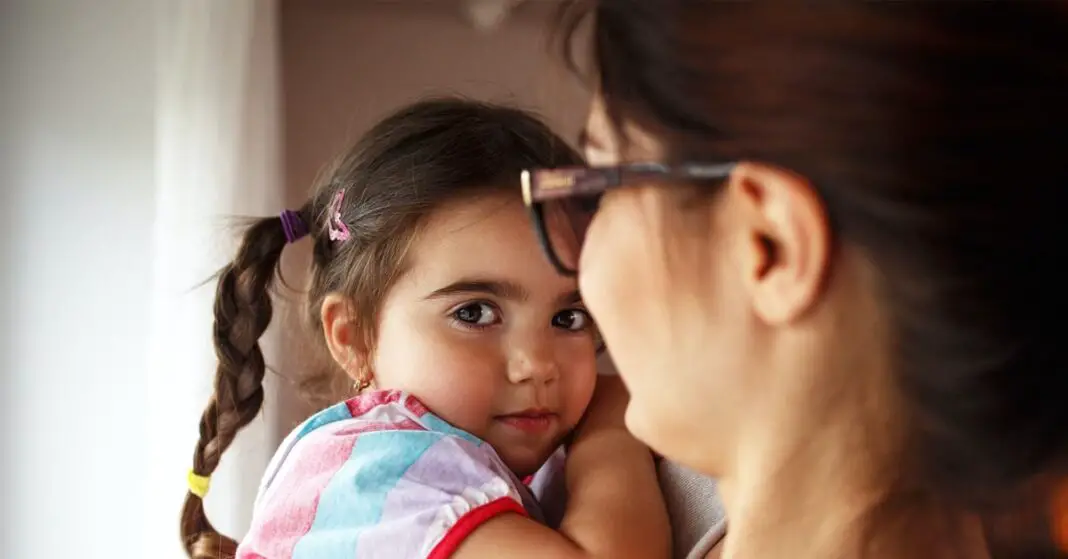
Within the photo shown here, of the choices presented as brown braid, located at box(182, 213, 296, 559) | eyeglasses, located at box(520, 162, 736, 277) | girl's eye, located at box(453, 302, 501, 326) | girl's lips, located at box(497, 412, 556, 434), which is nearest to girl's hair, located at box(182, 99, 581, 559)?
brown braid, located at box(182, 213, 296, 559)

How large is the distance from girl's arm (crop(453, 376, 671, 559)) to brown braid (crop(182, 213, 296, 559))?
463 mm

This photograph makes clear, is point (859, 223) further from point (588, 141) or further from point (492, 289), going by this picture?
point (492, 289)

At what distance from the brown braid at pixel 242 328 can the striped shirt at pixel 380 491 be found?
288 millimetres

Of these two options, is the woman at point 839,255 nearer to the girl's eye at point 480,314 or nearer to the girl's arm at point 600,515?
the girl's arm at point 600,515

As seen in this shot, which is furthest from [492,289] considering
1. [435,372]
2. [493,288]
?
[435,372]

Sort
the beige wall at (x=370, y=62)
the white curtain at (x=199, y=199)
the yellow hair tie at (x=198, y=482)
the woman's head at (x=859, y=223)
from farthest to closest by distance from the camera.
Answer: the beige wall at (x=370, y=62)
the white curtain at (x=199, y=199)
the yellow hair tie at (x=198, y=482)
the woman's head at (x=859, y=223)

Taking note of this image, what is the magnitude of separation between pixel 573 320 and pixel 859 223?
0.58 metres

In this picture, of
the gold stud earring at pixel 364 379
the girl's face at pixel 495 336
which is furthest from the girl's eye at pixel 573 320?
the gold stud earring at pixel 364 379

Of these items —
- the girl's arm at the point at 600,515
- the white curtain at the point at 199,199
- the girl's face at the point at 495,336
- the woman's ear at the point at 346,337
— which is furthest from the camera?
the white curtain at the point at 199,199

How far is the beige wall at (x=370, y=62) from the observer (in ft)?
8.11

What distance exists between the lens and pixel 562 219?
77 cm

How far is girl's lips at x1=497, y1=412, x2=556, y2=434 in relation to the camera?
3.69 feet

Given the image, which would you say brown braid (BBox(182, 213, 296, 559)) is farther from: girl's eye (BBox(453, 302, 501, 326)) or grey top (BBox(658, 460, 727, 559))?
grey top (BBox(658, 460, 727, 559))

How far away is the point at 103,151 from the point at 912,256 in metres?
1.95
